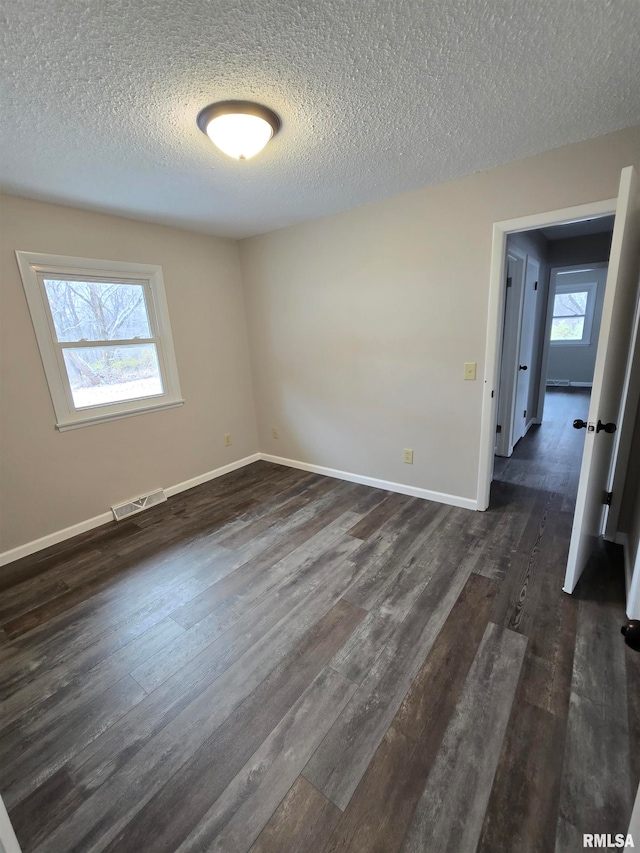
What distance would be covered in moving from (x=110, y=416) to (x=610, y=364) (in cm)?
333

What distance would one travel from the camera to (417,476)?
3102 mm

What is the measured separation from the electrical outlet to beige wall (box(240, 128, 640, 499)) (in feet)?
0.13

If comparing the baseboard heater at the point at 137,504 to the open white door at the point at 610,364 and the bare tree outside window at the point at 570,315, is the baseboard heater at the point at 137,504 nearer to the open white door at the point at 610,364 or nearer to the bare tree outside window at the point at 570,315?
the open white door at the point at 610,364

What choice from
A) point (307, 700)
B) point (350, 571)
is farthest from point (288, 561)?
point (307, 700)

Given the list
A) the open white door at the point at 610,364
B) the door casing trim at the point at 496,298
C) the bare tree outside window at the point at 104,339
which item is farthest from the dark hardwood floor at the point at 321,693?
the bare tree outside window at the point at 104,339

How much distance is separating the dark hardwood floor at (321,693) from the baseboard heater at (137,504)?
0.39 metres

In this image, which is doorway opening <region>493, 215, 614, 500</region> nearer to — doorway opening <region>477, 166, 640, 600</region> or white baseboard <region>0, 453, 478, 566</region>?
doorway opening <region>477, 166, 640, 600</region>

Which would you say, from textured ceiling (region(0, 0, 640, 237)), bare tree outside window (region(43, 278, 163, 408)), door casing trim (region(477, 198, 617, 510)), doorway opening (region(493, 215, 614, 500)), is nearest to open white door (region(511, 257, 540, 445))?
doorway opening (region(493, 215, 614, 500))

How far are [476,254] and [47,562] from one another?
3682 mm

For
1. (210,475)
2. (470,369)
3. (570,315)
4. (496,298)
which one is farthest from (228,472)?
(570,315)

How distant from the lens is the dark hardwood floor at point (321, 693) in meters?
1.10

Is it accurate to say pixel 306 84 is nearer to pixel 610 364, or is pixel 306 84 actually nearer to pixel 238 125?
pixel 238 125

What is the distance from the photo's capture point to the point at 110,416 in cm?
291

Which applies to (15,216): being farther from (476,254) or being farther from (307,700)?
(307,700)
